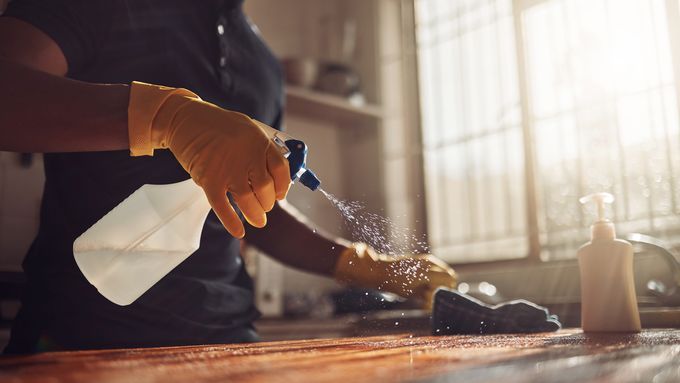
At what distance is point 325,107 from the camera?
9.56 feet

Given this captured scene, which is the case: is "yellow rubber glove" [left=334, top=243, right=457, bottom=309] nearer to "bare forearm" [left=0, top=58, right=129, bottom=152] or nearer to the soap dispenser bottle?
the soap dispenser bottle

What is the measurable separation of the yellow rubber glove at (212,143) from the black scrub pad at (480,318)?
38 cm

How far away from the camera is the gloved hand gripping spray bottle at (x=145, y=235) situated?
90 cm

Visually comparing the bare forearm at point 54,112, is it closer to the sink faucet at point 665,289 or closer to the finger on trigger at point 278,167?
the finger on trigger at point 278,167

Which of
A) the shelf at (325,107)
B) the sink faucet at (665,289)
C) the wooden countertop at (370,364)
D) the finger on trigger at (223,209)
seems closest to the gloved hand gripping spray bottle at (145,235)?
the finger on trigger at (223,209)

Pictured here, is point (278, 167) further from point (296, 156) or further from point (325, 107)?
point (325, 107)

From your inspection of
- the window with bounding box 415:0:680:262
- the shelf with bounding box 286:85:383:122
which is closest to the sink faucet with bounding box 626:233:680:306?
the window with bounding box 415:0:680:262

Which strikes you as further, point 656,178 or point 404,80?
point 404,80

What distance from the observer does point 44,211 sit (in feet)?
3.70

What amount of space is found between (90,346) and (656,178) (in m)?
1.89

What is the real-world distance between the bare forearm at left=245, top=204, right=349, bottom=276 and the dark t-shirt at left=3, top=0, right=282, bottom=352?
249mm

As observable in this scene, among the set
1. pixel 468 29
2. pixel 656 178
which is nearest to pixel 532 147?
pixel 656 178

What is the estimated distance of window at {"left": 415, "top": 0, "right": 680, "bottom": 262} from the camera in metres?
2.10

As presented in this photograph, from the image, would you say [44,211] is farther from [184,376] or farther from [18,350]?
[184,376]
